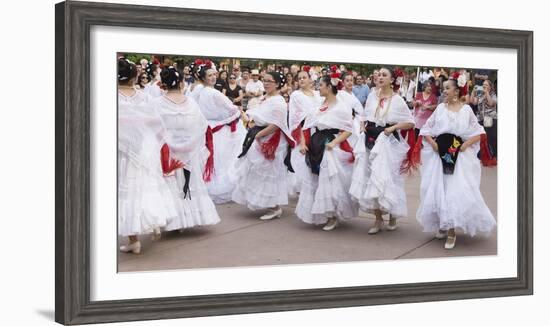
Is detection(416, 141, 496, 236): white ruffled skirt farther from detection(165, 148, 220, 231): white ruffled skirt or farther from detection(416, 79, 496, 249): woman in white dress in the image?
detection(165, 148, 220, 231): white ruffled skirt

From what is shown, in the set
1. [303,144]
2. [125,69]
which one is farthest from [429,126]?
[125,69]

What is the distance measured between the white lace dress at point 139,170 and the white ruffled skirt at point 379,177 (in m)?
1.63

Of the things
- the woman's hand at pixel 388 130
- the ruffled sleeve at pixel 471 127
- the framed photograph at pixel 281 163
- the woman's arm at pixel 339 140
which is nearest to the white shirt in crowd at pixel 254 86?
the framed photograph at pixel 281 163

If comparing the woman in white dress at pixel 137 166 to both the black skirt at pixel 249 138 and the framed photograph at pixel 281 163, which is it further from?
the black skirt at pixel 249 138

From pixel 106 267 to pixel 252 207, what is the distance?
1207mm

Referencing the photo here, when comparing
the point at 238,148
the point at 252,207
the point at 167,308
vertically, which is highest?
the point at 238,148

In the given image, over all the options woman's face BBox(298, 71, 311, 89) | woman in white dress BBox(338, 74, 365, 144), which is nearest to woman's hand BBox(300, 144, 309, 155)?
woman in white dress BBox(338, 74, 365, 144)

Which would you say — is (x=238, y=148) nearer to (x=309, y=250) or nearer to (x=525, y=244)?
(x=309, y=250)

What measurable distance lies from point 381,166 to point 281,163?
2.73ft

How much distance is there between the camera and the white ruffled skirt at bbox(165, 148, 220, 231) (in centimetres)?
704

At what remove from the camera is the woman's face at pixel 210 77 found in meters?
7.02

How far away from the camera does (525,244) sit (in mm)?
8148

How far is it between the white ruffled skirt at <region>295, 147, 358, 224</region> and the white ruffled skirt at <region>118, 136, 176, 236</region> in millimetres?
1174

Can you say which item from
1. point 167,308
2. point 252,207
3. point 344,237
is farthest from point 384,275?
point 167,308
